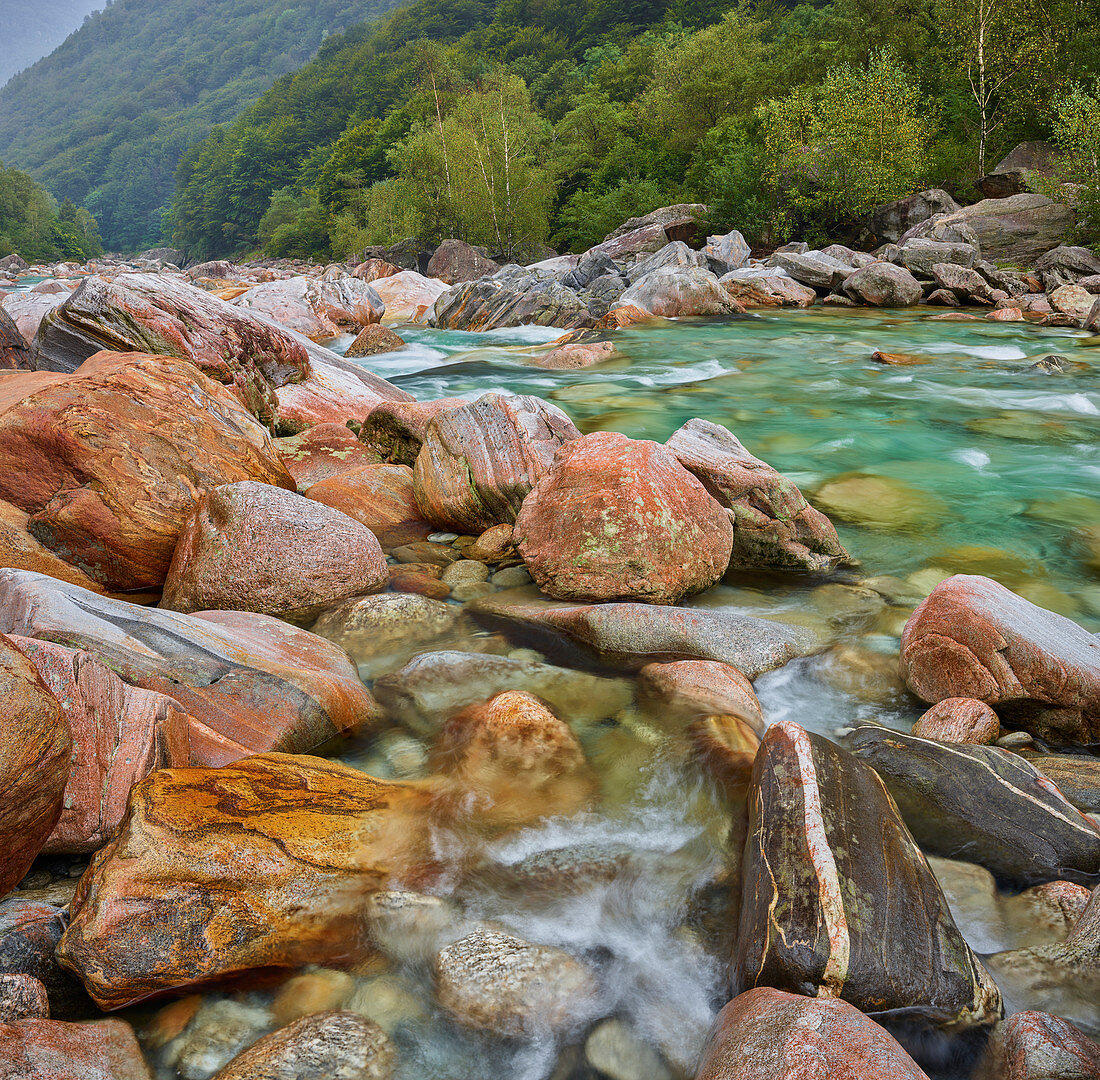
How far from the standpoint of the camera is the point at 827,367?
1465cm

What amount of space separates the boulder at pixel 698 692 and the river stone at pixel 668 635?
0.75ft

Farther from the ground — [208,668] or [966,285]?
[208,668]

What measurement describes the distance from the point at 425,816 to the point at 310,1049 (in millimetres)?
1100

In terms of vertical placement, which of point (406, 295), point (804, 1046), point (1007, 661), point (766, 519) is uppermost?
point (406, 295)

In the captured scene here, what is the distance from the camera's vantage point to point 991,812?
314cm

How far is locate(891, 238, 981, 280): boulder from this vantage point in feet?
73.7

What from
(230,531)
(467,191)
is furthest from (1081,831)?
(467,191)

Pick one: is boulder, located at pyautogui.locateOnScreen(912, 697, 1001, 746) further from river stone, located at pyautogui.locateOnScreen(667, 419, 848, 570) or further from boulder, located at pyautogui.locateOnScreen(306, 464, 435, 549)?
boulder, located at pyautogui.locateOnScreen(306, 464, 435, 549)

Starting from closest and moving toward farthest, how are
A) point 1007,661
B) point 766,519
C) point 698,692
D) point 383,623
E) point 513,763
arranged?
point 513,763 → point 1007,661 → point 698,692 → point 383,623 → point 766,519

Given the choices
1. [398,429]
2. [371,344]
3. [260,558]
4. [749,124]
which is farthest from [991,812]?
[749,124]

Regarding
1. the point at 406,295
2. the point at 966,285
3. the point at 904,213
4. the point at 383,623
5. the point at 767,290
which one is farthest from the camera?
the point at 904,213

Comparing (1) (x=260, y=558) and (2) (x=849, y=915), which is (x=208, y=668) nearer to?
(1) (x=260, y=558)

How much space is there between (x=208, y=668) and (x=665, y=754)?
2.34 m

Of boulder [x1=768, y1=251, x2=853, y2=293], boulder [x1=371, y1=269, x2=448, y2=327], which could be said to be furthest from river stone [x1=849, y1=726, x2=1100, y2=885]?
boulder [x1=371, y1=269, x2=448, y2=327]
